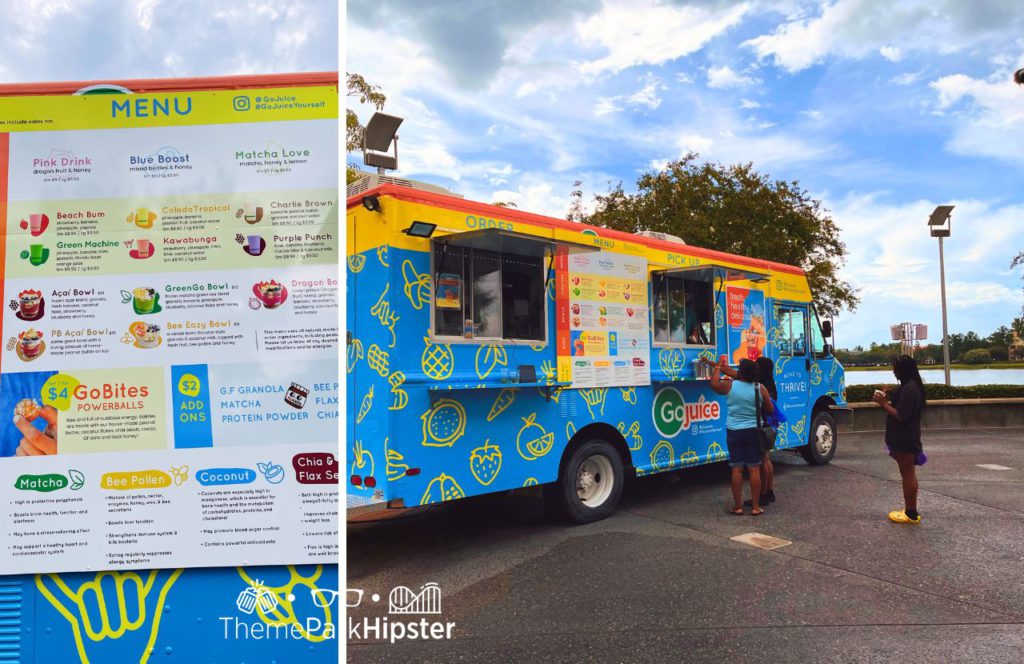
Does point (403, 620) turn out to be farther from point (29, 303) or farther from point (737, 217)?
point (737, 217)

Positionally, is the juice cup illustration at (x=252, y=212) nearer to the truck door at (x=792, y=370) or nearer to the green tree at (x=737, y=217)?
the truck door at (x=792, y=370)

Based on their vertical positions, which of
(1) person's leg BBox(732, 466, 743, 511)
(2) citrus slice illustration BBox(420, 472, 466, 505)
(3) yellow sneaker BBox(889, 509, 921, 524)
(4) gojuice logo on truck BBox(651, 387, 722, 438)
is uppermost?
(4) gojuice logo on truck BBox(651, 387, 722, 438)

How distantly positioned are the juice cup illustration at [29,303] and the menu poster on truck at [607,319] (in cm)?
466

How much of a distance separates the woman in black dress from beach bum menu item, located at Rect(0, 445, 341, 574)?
19.4ft

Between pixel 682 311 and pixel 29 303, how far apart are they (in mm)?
6687

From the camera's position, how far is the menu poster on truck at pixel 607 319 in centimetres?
657

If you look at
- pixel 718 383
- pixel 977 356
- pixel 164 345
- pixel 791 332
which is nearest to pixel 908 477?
pixel 718 383

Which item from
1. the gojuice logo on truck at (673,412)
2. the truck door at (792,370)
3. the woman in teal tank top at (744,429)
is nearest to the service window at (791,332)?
the truck door at (792,370)

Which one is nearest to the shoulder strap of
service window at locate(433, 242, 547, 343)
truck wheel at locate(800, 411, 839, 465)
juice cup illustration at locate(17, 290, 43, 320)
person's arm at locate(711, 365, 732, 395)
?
person's arm at locate(711, 365, 732, 395)

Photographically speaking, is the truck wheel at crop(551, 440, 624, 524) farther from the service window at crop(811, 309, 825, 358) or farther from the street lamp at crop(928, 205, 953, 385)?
the street lamp at crop(928, 205, 953, 385)

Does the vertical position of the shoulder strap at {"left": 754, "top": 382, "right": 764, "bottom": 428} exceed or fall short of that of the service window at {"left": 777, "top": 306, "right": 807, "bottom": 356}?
it falls short

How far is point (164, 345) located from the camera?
7.48 feet

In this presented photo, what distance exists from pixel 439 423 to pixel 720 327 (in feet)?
13.9

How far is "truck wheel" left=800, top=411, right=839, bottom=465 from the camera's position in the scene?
10000 millimetres
